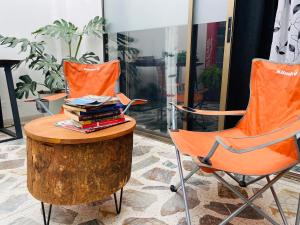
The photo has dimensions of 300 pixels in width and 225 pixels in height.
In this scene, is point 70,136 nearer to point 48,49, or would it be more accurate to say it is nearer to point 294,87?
point 294,87

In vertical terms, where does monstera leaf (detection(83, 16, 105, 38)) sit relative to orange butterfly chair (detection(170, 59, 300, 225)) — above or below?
above

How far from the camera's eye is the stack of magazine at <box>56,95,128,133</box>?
1250 millimetres

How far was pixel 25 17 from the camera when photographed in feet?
10.4

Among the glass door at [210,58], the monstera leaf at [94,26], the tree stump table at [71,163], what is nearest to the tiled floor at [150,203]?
the tree stump table at [71,163]

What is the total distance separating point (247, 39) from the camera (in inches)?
79.1

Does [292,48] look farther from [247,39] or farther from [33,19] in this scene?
[33,19]

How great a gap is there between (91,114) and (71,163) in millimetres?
274

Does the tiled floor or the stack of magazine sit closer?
the stack of magazine

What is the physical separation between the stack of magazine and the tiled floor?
1.81ft

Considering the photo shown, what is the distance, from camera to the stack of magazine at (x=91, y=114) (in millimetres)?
1250

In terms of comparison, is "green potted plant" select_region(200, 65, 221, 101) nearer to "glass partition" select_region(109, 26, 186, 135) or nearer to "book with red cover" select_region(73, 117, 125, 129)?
"glass partition" select_region(109, 26, 186, 135)

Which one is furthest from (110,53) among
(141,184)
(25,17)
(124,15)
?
(141,184)

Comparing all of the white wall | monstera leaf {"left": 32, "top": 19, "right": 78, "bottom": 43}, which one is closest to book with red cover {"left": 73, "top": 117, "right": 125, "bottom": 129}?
monstera leaf {"left": 32, "top": 19, "right": 78, "bottom": 43}

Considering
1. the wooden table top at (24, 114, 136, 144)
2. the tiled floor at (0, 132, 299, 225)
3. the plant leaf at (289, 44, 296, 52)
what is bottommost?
the tiled floor at (0, 132, 299, 225)
